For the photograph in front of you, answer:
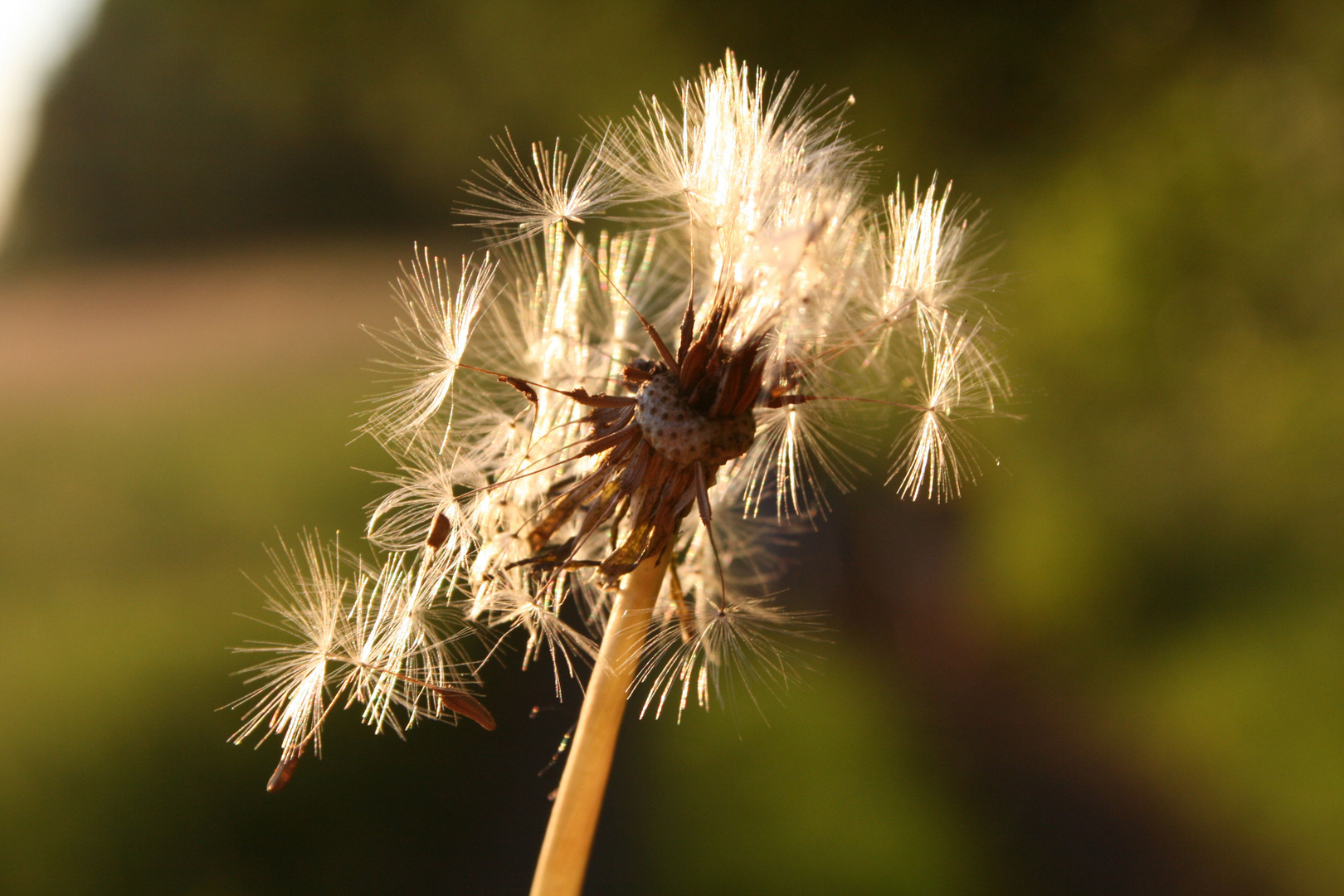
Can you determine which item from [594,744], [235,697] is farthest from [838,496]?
[594,744]

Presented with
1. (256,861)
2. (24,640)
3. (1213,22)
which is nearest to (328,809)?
(256,861)

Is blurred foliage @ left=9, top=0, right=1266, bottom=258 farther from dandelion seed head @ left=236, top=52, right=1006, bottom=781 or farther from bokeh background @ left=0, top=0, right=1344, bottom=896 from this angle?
dandelion seed head @ left=236, top=52, right=1006, bottom=781

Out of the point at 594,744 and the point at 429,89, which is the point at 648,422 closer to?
the point at 594,744

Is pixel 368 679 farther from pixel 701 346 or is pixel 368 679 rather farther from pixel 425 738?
pixel 425 738

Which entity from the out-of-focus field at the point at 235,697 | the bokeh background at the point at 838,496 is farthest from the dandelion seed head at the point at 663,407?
the bokeh background at the point at 838,496

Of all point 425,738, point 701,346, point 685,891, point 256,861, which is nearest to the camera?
point 701,346

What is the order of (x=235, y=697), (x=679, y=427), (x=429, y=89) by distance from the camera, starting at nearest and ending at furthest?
(x=679, y=427) → (x=235, y=697) → (x=429, y=89)

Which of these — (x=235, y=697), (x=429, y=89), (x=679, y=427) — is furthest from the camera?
(x=429, y=89)

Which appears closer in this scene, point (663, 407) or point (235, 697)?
point (663, 407)
